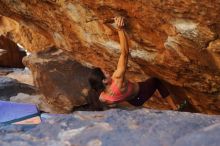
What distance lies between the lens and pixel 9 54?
8.31m

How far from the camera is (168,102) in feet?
16.2

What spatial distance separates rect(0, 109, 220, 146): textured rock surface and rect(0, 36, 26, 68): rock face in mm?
5581

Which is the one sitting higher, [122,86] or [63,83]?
[122,86]

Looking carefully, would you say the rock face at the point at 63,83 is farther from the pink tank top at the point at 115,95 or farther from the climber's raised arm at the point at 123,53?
the climber's raised arm at the point at 123,53

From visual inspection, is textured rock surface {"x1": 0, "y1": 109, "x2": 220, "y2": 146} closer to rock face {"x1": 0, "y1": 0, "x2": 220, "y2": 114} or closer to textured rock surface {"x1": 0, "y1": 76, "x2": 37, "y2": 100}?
rock face {"x1": 0, "y1": 0, "x2": 220, "y2": 114}

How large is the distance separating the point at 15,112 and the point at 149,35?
1.38 metres

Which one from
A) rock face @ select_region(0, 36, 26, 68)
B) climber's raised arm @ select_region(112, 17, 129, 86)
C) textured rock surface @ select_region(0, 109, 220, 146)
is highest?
climber's raised arm @ select_region(112, 17, 129, 86)

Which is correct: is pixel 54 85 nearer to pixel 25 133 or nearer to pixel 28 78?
pixel 25 133

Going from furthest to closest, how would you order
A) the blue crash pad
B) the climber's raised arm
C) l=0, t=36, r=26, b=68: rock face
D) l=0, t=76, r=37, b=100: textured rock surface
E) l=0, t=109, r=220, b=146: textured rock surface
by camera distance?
l=0, t=36, r=26, b=68: rock face, l=0, t=76, r=37, b=100: textured rock surface, the climber's raised arm, the blue crash pad, l=0, t=109, r=220, b=146: textured rock surface

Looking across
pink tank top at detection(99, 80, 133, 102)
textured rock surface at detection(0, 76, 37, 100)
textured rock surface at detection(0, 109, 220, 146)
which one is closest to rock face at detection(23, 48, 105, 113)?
pink tank top at detection(99, 80, 133, 102)

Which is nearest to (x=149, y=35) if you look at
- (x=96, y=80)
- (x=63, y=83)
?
(x=96, y=80)

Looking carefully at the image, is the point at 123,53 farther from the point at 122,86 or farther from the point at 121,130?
the point at 121,130

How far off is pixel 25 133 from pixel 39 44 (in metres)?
4.95

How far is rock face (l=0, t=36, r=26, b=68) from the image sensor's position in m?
8.11
